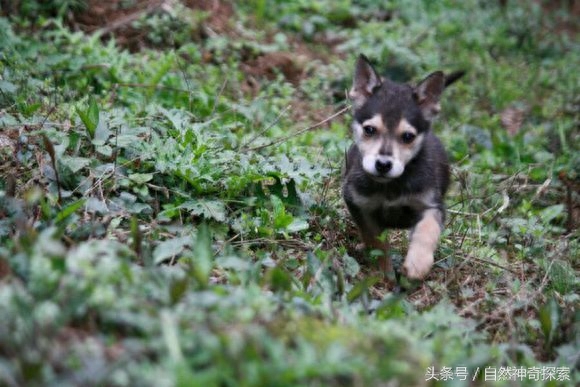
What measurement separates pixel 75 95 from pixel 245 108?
168 cm

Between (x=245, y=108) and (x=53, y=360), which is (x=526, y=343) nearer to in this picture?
(x=53, y=360)

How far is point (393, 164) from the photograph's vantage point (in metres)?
5.50

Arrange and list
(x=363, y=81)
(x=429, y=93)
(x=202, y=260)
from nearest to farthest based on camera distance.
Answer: (x=202, y=260)
(x=429, y=93)
(x=363, y=81)

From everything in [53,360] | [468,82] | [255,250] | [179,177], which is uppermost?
[53,360]

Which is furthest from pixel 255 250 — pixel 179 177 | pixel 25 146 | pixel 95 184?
pixel 25 146

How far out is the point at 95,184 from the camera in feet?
17.6

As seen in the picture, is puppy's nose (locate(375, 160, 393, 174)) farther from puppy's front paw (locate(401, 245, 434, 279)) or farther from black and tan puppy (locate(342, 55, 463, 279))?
puppy's front paw (locate(401, 245, 434, 279))

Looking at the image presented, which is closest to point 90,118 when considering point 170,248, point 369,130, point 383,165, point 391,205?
point 170,248

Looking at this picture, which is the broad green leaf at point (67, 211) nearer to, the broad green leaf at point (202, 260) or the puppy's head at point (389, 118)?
the broad green leaf at point (202, 260)

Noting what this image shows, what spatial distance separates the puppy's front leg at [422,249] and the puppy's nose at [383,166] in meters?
0.48

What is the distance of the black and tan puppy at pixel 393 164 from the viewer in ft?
18.4

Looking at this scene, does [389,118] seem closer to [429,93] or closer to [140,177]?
[429,93]

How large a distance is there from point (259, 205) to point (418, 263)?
1307 mm

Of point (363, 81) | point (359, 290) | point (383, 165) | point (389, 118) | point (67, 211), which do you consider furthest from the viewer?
point (363, 81)
